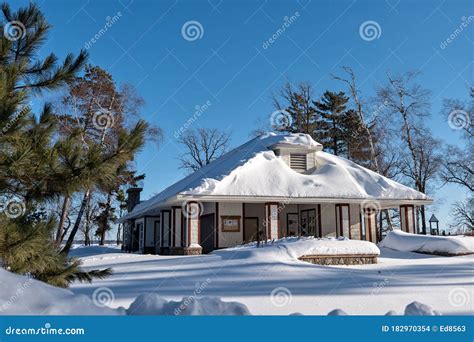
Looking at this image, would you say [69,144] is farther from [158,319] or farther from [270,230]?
[270,230]

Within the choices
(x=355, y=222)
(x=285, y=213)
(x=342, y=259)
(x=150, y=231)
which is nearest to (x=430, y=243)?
(x=355, y=222)

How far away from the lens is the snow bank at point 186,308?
14.8ft

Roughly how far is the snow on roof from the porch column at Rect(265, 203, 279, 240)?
65 cm

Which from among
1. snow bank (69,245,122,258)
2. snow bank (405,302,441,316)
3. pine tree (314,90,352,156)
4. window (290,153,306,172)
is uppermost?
pine tree (314,90,352,156)

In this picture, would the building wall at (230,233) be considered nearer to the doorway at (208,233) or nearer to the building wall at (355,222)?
the doorway at (208,233)

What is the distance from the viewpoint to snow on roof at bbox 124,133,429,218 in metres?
18.8

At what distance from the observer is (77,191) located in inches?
227

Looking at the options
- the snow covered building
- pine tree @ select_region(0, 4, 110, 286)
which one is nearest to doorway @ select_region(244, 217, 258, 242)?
the snow covered building

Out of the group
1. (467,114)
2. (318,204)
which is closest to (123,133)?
(318,204)

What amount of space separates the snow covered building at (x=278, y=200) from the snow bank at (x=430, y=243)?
5.98 feet

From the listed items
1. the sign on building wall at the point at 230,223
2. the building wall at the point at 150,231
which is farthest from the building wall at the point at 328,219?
the building wall at the point at 150,231

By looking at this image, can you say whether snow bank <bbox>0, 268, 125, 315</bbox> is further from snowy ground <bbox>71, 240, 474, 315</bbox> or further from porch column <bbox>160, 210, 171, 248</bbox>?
porch column <bbox>160, 210, 171, 248</bbox>

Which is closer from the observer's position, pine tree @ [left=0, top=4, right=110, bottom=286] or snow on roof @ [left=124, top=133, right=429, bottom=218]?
pine tree @ [left=0, top=4, right=110, bottom=286]

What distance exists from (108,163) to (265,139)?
1843 centimetres
